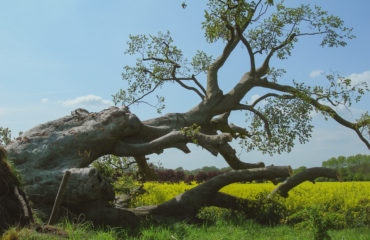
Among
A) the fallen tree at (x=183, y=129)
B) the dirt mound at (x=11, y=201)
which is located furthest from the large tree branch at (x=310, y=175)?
the dirt mound at (x=11, y=201)

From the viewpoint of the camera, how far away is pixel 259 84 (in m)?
12.8

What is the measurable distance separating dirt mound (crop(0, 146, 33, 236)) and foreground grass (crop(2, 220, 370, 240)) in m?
0.42

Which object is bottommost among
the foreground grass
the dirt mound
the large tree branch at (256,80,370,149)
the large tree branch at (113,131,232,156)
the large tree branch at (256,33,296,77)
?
the foreground grass

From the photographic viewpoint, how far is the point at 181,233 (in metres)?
7.22

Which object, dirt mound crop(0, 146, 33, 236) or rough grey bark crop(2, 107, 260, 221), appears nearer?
dirt mound crop(0, 146, 33, 236)

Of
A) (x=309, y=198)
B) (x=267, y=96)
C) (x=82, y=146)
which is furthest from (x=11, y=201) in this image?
(x=267, y=96)

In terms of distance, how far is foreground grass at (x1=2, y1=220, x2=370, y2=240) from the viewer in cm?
540

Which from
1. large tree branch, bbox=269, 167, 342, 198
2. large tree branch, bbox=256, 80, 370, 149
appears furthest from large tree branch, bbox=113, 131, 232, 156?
large tree branch, bbox=256, 80, 370, 149

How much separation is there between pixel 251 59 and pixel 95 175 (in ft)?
22.8

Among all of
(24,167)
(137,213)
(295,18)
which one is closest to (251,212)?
(137,213)

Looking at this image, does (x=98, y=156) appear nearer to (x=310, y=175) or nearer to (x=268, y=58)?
(x=310, y=175)

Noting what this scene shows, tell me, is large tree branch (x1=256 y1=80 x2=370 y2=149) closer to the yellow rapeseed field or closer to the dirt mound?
the yellow rapeseed field

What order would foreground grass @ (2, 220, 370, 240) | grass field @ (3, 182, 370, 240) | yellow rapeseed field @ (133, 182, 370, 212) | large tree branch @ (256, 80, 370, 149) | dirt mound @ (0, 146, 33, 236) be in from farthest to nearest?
1. large tree branch @ (256, 80, 370, 149)
2. yellow rapeseed field @ (133, 182, 370, 212)
3. grass field @ (3, 182, 370, 240)
4. dirt mound @ (0, 146, 33, 236)
5. foreground grass @ (2, 220, 370, 240)

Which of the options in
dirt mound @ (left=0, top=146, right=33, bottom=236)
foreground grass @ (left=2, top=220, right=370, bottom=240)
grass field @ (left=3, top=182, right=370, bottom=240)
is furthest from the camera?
grass field @ (left=3, top=182, right=370, bottom=240)
